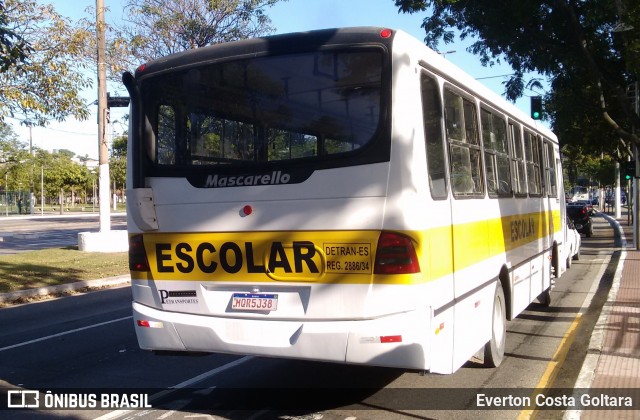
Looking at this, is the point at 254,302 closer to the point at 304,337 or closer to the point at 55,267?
the point at 304,337

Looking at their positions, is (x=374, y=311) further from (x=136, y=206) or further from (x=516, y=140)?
(x=516, y=140)

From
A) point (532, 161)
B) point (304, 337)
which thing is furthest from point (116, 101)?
point (304, 337)

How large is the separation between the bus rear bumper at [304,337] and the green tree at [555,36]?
12154 mm

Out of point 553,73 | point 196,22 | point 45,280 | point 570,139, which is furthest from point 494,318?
point 570,139

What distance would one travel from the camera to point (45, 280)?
589 inches

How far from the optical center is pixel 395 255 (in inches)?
Answer: 190

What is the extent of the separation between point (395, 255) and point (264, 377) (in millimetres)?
2860

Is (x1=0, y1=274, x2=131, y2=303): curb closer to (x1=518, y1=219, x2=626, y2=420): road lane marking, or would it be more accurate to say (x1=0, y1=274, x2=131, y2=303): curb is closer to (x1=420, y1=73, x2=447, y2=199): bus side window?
(x1=518, y1=219, x2=626, y2=420): road lane marking

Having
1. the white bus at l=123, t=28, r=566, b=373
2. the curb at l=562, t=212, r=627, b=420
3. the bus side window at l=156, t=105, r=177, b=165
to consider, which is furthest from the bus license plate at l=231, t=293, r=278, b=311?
the curb at l=562, t=212, r=627, b=420

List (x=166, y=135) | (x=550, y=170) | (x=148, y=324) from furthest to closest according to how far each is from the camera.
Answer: (x=550, y=170)
(x=166, y=135)
(x=148, y=324)

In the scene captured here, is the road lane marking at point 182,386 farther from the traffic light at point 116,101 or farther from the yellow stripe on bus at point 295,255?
the traffic light at point 116,101

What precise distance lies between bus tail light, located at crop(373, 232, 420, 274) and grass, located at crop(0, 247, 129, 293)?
1105 centimetres

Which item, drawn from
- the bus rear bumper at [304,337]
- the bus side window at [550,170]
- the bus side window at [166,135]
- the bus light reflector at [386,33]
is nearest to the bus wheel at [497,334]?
the bus rear bumper at [304,337]

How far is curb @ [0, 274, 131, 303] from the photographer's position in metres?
13.0
